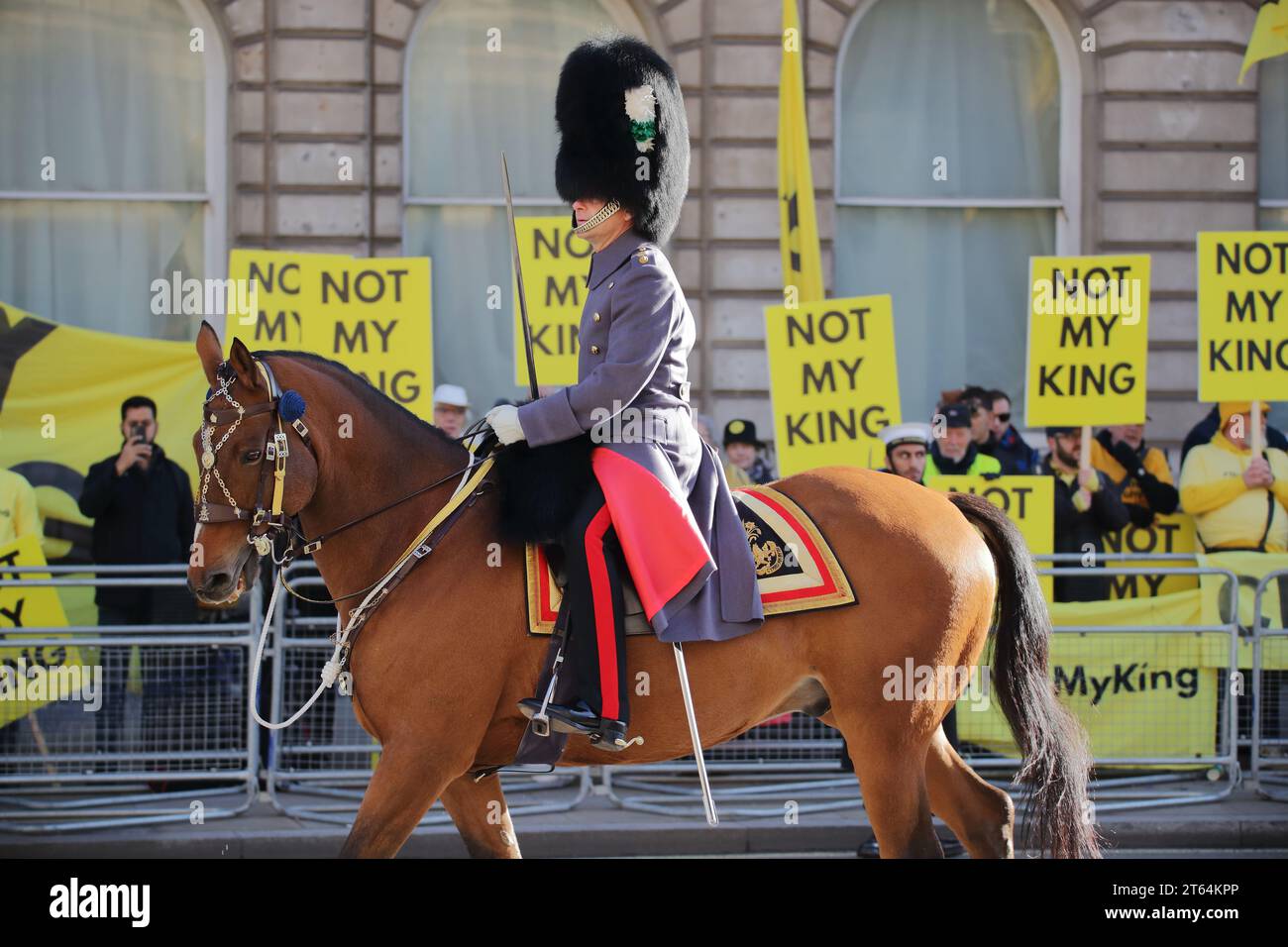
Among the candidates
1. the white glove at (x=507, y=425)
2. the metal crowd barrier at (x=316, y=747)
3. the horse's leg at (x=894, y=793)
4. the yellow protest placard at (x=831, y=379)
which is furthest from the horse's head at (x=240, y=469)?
the yellow protest placard at (x=831, y=379)

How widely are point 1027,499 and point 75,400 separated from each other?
6.70m

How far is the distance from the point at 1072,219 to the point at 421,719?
11208 mm

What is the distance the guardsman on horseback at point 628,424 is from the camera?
5.35 m

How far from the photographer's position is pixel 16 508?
10180mm

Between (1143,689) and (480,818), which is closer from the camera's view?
(480,818)

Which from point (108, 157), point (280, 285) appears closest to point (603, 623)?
point (280, 285)

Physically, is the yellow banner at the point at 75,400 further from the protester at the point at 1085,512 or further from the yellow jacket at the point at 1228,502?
the yellow jacket at the point at 1228,502

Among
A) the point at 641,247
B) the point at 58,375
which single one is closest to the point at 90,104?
the point at 58,375

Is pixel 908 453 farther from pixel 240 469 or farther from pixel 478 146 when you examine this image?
pixel 478 146

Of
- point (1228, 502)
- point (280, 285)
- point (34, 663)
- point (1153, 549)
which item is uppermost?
point (280, 285)

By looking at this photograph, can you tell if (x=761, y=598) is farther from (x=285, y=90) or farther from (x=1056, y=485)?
(x=285, y=90)

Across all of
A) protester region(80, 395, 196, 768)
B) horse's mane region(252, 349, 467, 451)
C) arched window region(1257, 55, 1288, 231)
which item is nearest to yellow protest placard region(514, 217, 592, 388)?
protester region(80, 395, 196, 768)

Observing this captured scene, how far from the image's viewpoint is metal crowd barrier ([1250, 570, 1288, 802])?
960 centimetres

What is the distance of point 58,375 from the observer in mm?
11500
